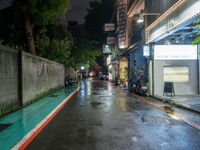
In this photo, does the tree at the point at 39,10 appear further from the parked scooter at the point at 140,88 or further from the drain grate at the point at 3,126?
the drain grate at the point at 3,126

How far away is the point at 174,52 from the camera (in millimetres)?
25953

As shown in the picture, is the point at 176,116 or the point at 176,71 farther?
the point at 176,71

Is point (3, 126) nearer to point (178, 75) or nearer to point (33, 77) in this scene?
point (33, 77)

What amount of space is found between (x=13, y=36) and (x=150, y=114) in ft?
73.0

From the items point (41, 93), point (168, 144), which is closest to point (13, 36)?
point (41, 93)

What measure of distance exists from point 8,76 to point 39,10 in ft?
36.1

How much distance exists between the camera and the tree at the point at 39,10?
25.6 meters

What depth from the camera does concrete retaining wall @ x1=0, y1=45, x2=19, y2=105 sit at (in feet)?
49.4

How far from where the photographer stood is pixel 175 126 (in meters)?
11.5

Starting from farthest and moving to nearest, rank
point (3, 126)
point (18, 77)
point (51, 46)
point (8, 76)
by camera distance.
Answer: point (51, 46), point (18, 77), point (8, 76), point (3, 126)

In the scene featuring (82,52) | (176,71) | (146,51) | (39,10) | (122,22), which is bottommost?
(176,71)

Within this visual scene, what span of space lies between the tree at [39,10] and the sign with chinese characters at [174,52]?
7.64 m

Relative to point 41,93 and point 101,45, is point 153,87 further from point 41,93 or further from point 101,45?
point 101,45

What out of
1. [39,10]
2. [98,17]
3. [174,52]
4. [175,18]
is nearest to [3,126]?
[175,18]
